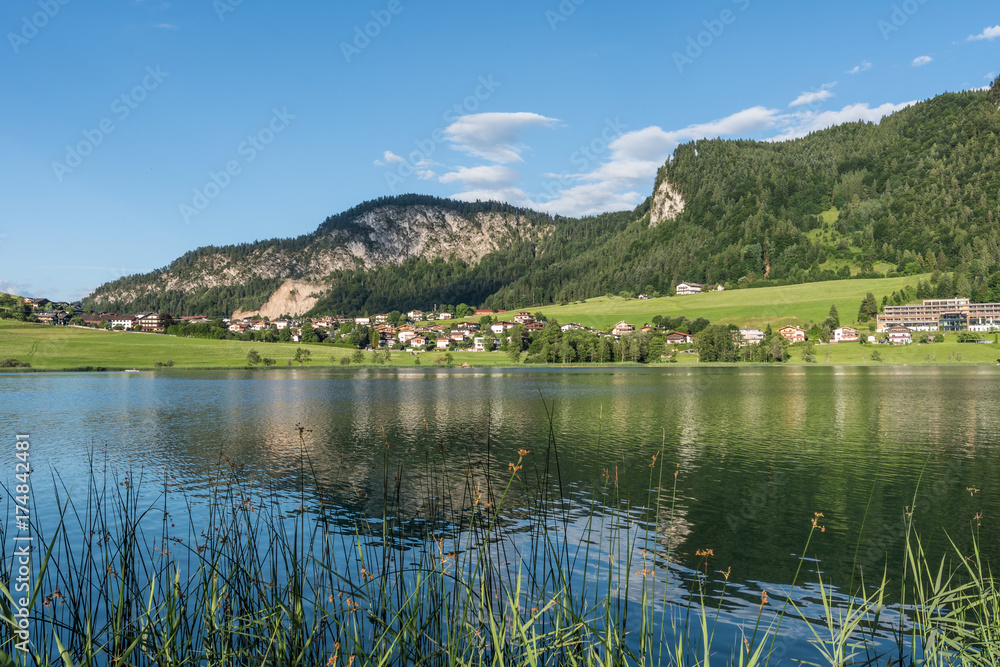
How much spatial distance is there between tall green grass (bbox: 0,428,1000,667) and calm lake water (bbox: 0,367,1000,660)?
563 mm

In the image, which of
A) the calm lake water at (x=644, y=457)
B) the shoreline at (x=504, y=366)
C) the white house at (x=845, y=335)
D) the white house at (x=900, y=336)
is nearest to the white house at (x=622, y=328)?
the shoreline at (x=504, y=366)

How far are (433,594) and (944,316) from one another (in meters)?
194

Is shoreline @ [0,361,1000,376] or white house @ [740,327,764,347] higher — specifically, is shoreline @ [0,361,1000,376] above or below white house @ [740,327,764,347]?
below

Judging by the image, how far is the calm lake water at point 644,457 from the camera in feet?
49.4

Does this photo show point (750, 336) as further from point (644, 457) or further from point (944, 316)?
point (644, 457)

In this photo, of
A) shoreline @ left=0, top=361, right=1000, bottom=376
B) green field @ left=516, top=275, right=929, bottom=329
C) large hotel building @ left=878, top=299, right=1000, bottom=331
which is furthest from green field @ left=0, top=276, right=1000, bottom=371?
large hotel building @ left=878, top=299, right=1000, bottom=331

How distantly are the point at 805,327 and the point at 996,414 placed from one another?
123627mm

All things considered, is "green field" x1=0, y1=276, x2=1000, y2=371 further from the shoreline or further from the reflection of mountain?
the reflection of mountain

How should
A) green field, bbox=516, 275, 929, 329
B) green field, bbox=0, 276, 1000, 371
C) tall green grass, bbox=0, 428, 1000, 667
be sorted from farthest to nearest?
1. green field, bbox=516, 275, 929, 329
2. green field, bbox=0, 276, 1000, 371
3. tall green grass, bbox=0, 428, 1000, 667

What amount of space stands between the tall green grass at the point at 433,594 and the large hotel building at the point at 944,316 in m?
163

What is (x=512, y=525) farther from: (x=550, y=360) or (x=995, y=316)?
(x=995, y=316)

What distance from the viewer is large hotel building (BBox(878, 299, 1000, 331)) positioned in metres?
153

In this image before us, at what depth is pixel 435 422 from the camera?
4059 centimetres

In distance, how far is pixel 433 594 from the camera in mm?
7320
